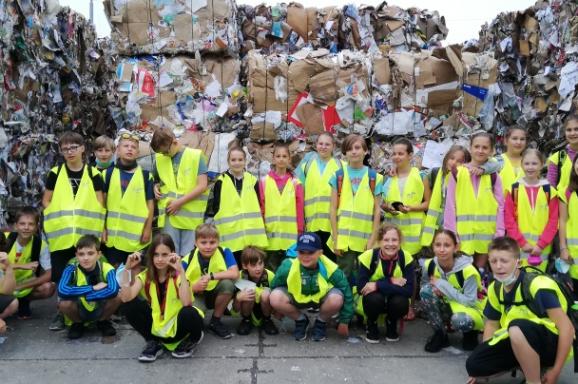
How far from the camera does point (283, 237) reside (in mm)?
5012

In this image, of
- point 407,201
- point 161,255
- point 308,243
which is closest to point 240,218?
point 308,243

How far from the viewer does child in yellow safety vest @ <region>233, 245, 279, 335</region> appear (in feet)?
14.6

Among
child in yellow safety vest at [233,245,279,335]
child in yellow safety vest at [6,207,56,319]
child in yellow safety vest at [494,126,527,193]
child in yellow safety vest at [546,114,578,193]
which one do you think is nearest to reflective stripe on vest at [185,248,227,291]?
child in yellow safety vest at [233,245,279,335]

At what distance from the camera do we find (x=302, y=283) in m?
4.36

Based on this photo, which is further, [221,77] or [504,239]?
[221,77]

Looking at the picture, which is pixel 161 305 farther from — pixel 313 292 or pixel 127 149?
pixel 127 149

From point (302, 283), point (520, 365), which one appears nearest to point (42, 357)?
point (302, 283)

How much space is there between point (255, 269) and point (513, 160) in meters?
2.35

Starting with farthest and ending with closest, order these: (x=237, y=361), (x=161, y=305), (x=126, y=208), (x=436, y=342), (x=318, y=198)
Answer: (x=318, y=198), (x=126, y=208), (x=436, y=342), (x=161, y=305), (x=237, y=361)

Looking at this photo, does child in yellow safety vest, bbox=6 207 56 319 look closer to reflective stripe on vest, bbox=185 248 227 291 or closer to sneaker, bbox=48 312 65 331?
sneaker, bbox=48 312 65 331

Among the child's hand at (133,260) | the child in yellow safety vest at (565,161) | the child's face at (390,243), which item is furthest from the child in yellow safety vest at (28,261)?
the child in yellow safety vest at (565,161)

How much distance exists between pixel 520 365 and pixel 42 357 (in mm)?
3084

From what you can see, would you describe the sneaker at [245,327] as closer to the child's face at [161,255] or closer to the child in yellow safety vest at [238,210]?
the child in yellow safety vest at [238,210]

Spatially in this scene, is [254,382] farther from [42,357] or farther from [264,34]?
[264,34]
